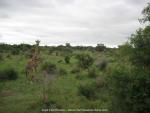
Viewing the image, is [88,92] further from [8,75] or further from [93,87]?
[8,75]

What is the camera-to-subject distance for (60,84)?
2569 centimetres

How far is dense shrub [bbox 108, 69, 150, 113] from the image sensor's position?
13961 millimetres

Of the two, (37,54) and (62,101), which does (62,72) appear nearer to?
(37,54)

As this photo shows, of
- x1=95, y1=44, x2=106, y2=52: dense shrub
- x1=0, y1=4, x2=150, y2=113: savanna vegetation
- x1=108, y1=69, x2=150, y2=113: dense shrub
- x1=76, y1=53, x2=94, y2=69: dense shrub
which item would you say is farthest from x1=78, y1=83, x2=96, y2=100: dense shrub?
x1=95, y1=44, x2=106, y2=52: dense shrub

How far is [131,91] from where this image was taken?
46.2 ft

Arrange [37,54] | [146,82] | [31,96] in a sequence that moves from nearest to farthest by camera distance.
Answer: [146,82] < [31,96] < [37,54]

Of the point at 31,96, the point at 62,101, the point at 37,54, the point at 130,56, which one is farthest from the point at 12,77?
the point at 130,56

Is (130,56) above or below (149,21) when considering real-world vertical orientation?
below

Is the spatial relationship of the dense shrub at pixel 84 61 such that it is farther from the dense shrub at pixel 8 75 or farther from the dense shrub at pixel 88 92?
the dense shrub at pixel 88 92

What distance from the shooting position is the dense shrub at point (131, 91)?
13961 mm

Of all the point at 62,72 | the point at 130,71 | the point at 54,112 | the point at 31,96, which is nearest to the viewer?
the point at 130,71

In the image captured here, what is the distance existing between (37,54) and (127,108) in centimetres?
1199

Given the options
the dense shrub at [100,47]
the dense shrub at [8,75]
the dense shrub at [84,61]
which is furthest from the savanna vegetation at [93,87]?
the dense shrub at [100,47]

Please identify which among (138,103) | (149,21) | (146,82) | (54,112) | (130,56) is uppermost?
(149,21)
